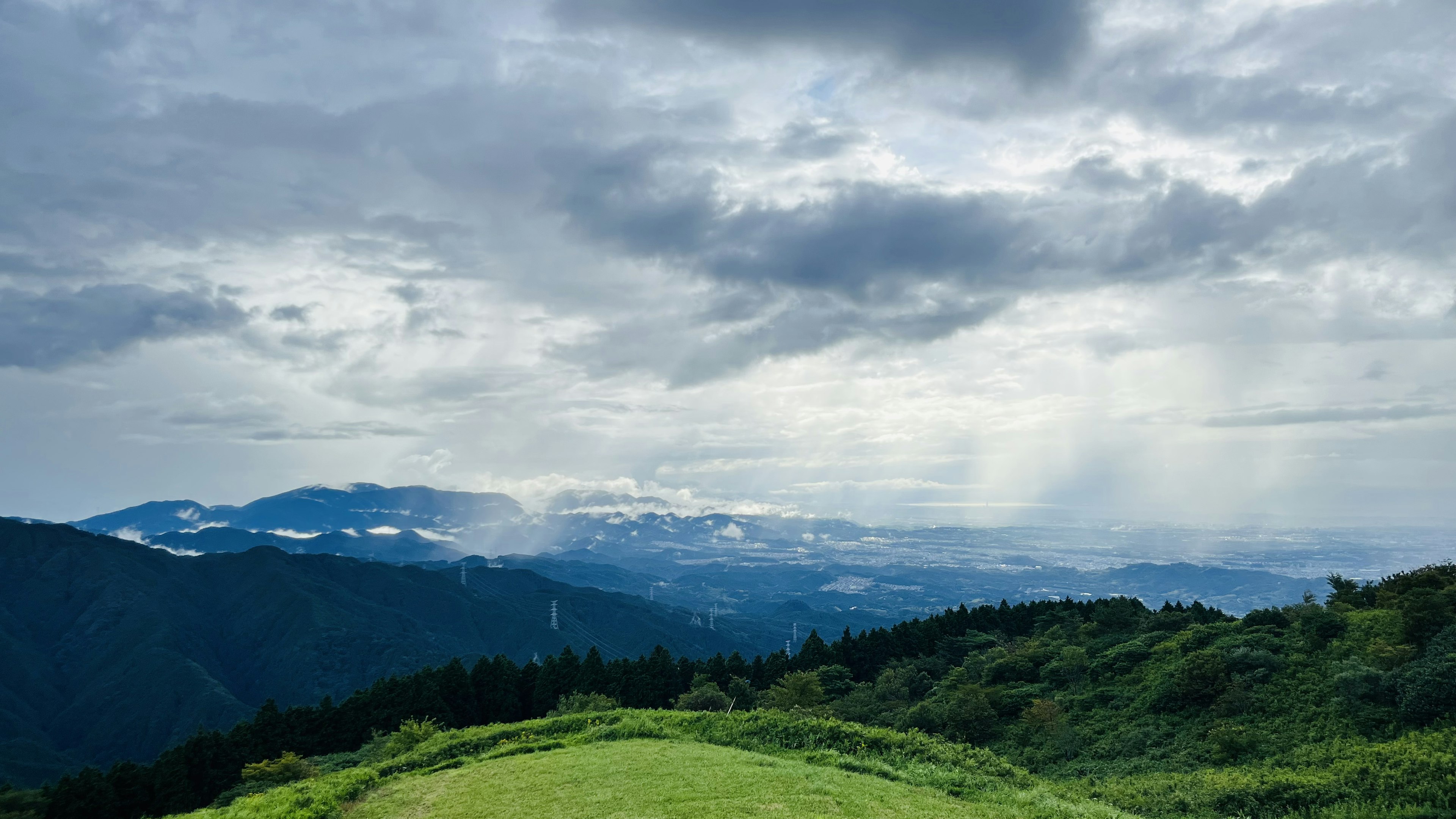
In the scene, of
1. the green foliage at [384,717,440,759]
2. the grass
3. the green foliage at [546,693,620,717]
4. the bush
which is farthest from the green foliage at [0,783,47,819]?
the bush

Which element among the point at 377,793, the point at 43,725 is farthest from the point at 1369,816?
the point at 43,725

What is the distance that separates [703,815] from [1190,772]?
18520 mm

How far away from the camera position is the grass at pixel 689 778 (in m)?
17.3

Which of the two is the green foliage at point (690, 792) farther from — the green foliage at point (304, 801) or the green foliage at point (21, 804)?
the green foliage at point (21, 804)

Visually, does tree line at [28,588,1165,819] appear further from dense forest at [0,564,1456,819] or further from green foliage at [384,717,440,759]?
green foliage at [384,717,440,759]

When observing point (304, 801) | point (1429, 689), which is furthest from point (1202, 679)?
point (304, 801)

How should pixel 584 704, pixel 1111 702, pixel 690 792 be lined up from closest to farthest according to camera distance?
pixel 690 792, pixel 1111 702, pixel 584 704

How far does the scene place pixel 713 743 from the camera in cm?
2602

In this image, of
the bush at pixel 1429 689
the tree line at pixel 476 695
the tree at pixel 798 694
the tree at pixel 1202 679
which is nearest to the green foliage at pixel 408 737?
the tree line at pixel 476 695

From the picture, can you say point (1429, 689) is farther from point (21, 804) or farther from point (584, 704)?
point (21, 804)

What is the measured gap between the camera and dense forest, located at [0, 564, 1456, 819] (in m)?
20.6

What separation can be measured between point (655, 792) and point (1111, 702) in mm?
28641

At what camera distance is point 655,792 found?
1841cm

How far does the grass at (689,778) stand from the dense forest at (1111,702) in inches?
197
